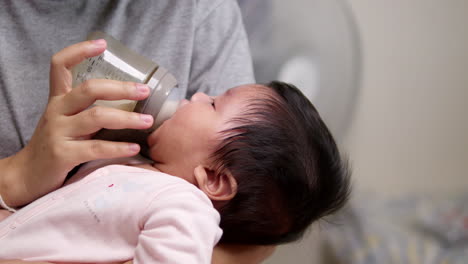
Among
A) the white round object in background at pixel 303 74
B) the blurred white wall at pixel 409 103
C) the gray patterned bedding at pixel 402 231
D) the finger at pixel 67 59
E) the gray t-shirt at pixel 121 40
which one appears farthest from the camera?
the blurred white wall at pixel 409 103

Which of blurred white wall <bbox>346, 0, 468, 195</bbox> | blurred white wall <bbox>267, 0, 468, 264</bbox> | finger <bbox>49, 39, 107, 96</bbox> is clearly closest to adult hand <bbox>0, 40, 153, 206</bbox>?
finger <bbox>49, 39, 107, 96</bbox>

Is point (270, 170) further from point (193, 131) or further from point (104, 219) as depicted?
point (104, 219)

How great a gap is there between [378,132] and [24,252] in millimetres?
1409

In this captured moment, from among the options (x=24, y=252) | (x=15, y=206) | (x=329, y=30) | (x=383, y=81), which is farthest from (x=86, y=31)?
(x=383, y=81)

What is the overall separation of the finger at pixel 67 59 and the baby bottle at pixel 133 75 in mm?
31

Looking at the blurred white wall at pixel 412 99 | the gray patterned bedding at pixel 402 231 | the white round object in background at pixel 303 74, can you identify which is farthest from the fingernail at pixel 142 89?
the blurred white wall at pixel 412 99

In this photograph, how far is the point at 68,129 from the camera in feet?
2.70

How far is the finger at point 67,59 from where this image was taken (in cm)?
81

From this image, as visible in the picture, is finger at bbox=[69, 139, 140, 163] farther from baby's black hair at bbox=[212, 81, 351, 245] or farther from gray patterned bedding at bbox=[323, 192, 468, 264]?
gray patterned bedding at bbox=[323, 192, 468, 264]

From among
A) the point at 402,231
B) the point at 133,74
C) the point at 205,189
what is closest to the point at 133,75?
the point at 133,74

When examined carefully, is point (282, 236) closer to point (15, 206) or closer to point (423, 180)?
point (15, 206)

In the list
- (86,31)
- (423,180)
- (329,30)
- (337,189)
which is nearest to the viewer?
(337,189)

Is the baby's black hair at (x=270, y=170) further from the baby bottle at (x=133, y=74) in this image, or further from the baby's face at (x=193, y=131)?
the baby bottle at (x=133, y=74)

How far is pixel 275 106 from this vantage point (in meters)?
0.88
